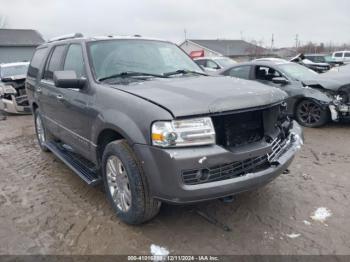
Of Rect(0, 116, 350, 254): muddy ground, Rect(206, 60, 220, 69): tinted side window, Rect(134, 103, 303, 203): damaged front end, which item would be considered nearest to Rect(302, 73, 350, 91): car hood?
Rect(0, 116, 350, 254): muddy ground

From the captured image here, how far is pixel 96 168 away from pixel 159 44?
6.17 feet

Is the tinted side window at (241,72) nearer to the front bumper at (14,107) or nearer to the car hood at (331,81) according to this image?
the car hood at (331,81)

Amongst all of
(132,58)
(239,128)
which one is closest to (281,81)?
(132,58)

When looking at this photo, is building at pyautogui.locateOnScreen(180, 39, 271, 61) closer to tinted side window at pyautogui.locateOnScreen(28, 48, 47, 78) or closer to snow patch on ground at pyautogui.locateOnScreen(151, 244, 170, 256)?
tinted side window at pyautogui.locateOnScreen(28, 48, 47, 78)

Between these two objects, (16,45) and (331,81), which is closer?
(331,81)

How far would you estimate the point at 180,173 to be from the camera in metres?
2.58

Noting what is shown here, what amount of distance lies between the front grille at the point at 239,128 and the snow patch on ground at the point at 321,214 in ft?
3.40

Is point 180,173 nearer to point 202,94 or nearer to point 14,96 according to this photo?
point 202,94

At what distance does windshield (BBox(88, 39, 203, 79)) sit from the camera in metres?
3.73

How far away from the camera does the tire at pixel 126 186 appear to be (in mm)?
2857

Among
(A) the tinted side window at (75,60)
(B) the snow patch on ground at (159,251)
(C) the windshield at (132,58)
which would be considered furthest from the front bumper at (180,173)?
(A) the tinted side window at (75,60)

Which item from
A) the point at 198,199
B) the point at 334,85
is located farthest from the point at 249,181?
the point at 334,85

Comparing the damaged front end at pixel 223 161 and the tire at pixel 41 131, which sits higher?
the damaged front end at pixel 223 161

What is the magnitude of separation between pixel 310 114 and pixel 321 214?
420 centimetres
